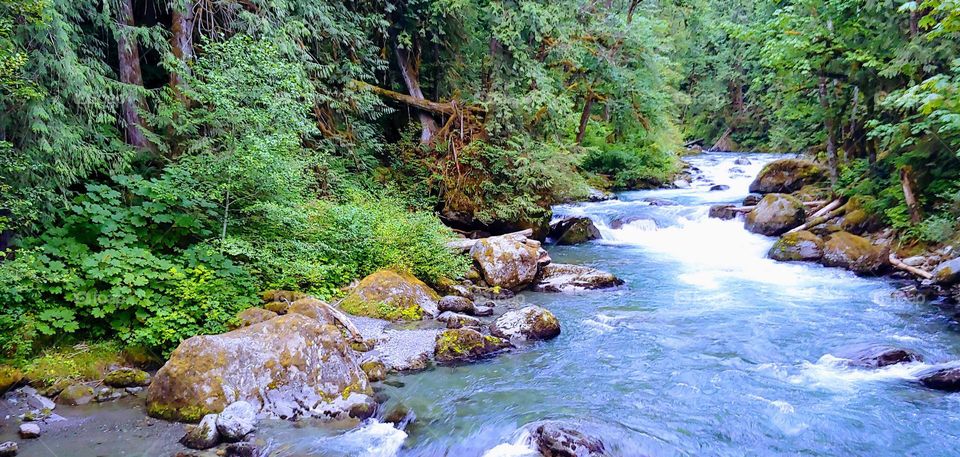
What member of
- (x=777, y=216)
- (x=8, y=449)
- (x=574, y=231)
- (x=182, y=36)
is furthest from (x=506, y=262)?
(x=777, y=216)

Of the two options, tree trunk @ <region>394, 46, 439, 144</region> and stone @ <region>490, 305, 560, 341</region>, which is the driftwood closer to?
stone @ <region>490, 305, 560, 341</region>

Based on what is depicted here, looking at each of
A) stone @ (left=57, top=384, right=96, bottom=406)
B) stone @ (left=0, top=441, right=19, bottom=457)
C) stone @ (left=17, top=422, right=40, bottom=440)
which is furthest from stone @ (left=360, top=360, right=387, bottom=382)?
stone @ (left=0, top=441, right=19, bottom=457)

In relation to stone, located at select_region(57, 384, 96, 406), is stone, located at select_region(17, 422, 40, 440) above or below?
below

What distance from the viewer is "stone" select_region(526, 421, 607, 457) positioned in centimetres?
493

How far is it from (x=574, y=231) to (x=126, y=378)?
1249 centimetres

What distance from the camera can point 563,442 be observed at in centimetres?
500

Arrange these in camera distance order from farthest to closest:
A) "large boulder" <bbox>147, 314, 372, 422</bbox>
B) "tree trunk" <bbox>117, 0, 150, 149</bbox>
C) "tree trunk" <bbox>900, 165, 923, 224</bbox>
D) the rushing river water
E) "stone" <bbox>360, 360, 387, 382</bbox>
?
"tree trunk" <bbox>900, 165, 923, 224</bbox>, "tree trunk" <bbox>117, 0, 150, 149</bbox>, "stone" <bbox>360, 360, 387, 382</bbox>, the rushing river water, "large boulder" <bbox>147, 314, 372, 422</bbox>

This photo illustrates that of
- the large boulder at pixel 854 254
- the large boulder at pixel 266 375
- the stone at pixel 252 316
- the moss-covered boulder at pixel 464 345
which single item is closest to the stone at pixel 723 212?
the large boulder at pixel 854 254

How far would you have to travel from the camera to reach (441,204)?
14.5 m

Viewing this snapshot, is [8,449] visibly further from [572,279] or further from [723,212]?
[723,212]

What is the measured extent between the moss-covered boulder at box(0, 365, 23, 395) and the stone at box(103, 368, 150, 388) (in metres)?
0.69

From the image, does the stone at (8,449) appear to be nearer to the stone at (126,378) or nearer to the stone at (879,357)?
the stone at (126,378)

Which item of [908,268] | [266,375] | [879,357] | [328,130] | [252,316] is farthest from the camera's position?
[328,130]

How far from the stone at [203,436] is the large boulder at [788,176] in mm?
20675
